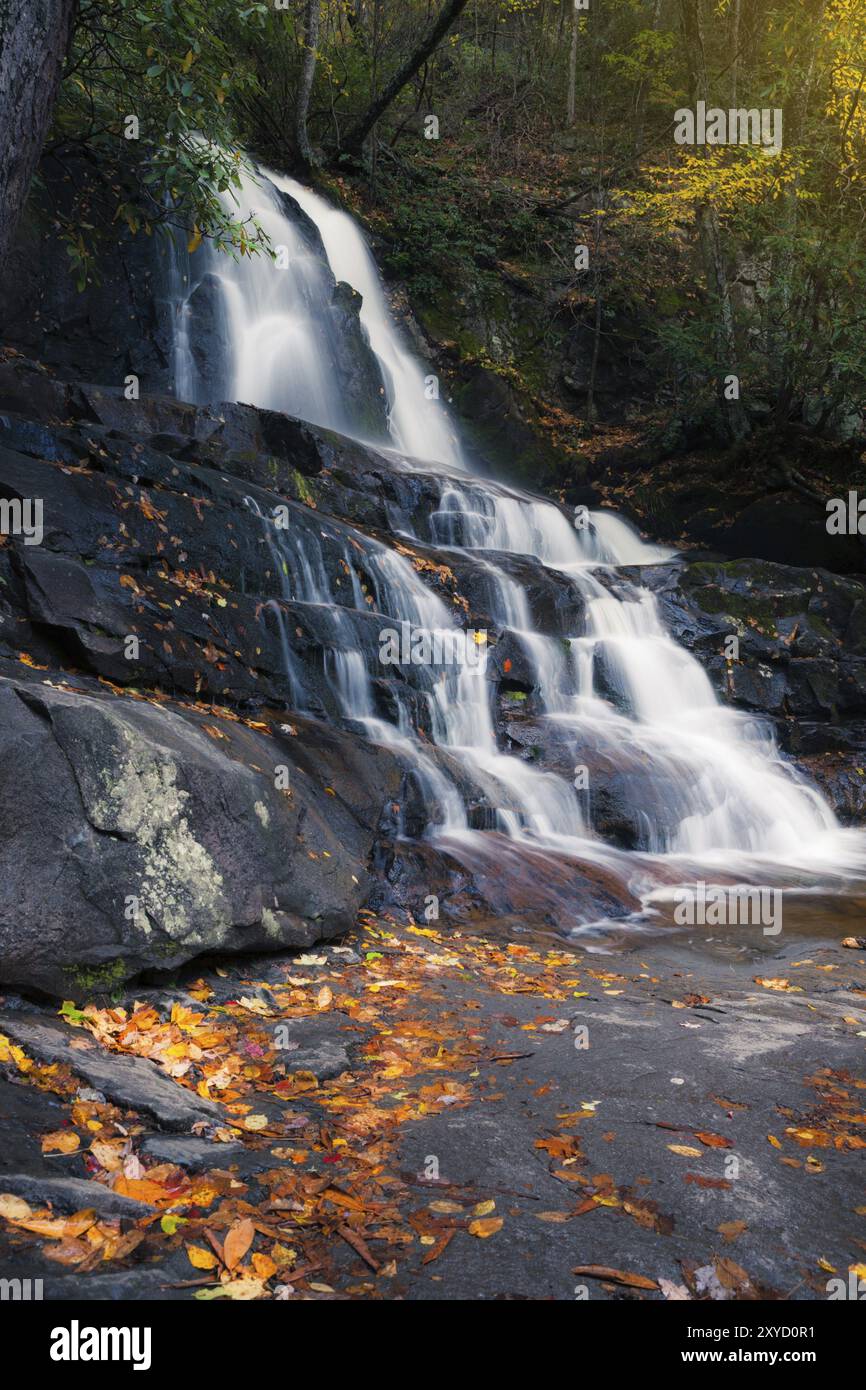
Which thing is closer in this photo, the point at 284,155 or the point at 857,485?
the point at 857,485

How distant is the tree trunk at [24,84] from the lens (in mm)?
4430

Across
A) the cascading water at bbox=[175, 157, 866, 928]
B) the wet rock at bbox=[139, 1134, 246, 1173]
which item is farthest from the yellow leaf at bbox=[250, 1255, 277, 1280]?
the cascading water at bbox=[175, 157, 866, 928]

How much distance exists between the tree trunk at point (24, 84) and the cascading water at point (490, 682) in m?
4.50

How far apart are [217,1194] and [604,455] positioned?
19571 mm

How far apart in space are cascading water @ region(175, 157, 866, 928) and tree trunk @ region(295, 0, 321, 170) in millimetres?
1833

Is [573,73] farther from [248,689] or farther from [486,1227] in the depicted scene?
[486,1227]

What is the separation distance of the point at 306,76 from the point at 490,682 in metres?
15.7

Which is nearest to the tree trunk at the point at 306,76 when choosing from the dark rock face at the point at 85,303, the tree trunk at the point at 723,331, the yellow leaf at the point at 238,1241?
the dark rock face at the point at 85,303

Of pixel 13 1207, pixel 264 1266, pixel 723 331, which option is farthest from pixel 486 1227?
pixel 723 331

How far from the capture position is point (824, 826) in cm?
1178

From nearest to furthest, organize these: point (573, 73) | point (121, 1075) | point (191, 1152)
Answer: point (191, 1152) < point (121, 1075) < point (573, 73)

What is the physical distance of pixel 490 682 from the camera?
10922 mm
